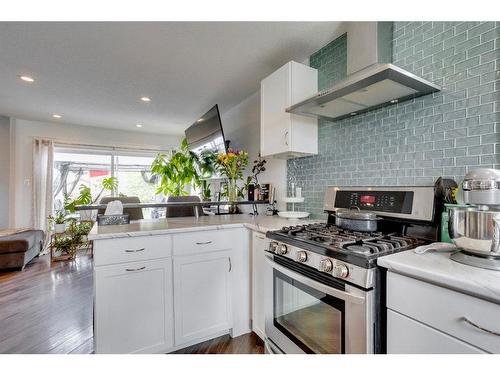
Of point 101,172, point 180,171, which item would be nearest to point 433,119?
point 180,171

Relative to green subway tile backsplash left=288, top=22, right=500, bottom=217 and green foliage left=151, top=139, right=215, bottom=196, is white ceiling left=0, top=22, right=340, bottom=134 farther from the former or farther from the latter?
green foliage left=151, top=139, right=215, bottom=196

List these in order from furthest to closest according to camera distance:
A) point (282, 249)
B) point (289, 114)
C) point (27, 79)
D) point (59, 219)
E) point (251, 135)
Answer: point (59, 219), point (251, 135), point (27, 79), point (289, 114), point (282, 249)

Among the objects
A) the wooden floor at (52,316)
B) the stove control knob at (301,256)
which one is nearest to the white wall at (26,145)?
the wooden floor at (52,316)

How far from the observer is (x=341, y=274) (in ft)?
3.46

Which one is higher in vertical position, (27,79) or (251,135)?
(27,79)

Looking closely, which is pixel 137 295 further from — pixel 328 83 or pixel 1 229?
pixel 1 229

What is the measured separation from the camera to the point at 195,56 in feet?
7.18

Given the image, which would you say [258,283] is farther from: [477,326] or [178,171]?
[178,171]

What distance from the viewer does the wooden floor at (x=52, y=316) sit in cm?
177

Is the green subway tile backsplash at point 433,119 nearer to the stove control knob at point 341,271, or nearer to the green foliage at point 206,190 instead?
the stove control knob at point 341,271

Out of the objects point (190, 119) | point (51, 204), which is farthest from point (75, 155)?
point (190, 119)

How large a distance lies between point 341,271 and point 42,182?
5.40 metres

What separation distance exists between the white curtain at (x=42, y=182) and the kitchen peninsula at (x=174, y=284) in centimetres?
380
